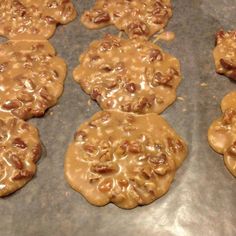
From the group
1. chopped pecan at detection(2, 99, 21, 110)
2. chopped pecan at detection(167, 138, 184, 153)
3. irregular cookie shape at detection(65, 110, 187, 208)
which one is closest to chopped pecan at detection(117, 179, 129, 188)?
irregular cookie shape at detection(65, 110, 187, 208)

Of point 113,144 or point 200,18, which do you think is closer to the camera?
point 113,144

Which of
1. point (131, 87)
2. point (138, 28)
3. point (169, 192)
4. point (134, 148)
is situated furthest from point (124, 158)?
point (138, 28)

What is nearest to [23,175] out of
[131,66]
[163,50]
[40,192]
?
[40,192]

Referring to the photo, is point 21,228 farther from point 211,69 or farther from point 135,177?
point 211,69

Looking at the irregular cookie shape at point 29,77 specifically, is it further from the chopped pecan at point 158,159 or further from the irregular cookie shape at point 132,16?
the chopped pecan at point 158,159

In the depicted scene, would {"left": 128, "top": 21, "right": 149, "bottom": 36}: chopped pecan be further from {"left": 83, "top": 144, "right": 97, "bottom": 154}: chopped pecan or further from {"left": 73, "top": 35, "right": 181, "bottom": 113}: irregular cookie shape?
{"left": 83, "top": 144, "right": 97, "bottom": 154}: chopped pecan

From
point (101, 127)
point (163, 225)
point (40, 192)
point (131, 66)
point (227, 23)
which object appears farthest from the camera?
point (227, 23)
